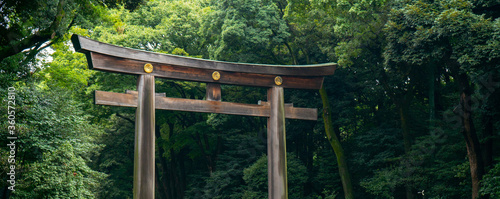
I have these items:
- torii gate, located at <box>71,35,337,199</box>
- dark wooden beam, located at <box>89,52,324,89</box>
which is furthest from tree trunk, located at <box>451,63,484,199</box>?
dark wooden beam, located at <box>89,52,324,89</box>

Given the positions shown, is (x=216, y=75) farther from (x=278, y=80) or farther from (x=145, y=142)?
(x=145, y=142)

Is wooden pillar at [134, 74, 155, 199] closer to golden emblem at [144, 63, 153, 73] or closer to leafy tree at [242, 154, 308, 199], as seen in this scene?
golden emblem at [144, 63, 153, 73]

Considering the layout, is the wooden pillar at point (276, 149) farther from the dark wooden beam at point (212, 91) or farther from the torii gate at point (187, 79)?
the dark wooden beam at point (212, 91)

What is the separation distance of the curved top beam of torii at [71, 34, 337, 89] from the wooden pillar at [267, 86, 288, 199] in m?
0.33

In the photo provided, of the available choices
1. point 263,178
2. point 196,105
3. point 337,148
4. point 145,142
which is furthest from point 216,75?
point 337,148

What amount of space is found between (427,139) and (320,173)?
3.99m

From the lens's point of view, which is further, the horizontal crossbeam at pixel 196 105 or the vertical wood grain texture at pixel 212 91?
the vertical wood grain texture at pixel 212 91

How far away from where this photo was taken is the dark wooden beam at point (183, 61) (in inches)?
292

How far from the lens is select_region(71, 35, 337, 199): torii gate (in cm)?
773

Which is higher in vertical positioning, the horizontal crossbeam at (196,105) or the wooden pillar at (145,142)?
the horizontal crossbeam at (196,105)

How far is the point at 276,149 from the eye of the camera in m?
9.16

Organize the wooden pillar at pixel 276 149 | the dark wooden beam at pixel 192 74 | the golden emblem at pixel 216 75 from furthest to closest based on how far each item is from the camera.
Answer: the wooden pillar at pixel 276 149 < the golden emblem at pixel 216 75 < the dark wooden beam at pixel 192 74

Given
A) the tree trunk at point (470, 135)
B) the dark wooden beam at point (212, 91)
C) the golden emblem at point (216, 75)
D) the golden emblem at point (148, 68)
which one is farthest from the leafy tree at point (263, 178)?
the golden emblem at point (148, 68)

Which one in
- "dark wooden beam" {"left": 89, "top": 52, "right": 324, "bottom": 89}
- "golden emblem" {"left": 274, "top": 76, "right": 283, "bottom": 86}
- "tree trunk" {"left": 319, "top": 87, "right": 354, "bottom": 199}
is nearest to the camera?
"dark wooden beam" {"left": 89, "top": 52, "right": 324, "bottom": 89}
